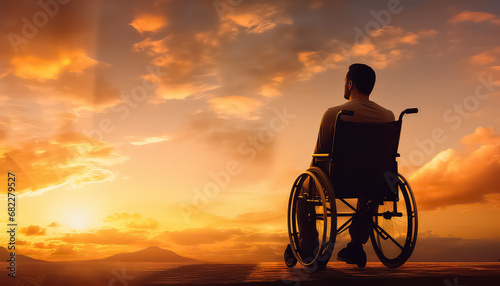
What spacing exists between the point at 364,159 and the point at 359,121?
1.05 ft

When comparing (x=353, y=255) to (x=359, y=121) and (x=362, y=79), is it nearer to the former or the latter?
(x=359, y=121)

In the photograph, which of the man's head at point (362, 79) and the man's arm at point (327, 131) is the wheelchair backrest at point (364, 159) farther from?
the man's head at point (362, 79)

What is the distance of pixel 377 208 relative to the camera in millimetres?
3686

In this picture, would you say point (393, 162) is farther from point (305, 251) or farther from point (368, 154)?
point (305, 251)

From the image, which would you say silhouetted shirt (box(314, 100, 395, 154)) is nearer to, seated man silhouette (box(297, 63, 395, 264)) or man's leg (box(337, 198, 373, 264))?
seated man silhouette (box(297, 63, 395, 264))

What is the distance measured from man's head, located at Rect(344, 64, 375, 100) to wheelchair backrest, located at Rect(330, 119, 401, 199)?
339 mm

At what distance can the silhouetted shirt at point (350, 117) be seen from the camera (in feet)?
11.4

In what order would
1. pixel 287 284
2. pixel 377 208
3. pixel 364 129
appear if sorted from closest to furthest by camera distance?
pixel 287 284
pixel 364 129
pixel 377 208

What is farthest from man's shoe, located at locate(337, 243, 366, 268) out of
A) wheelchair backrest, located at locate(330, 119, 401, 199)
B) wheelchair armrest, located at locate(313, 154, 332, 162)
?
wheelchair armrest, located at locate(313, 154, 332, 162)

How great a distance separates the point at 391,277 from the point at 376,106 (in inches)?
58.0

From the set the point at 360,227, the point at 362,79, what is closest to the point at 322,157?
the point at 360,227

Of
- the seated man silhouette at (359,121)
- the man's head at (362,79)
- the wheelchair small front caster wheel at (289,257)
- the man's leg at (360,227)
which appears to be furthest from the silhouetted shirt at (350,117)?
the wheelchair small front caster wheel at (289,257)

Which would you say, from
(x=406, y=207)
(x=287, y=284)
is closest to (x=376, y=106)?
(x=406, y=207)

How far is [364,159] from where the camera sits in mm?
3486
